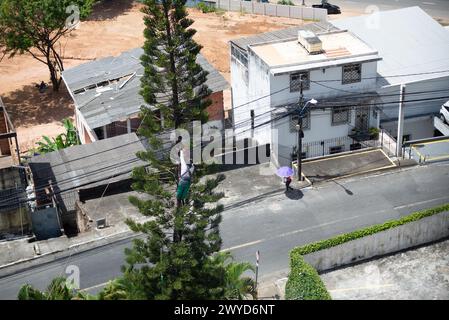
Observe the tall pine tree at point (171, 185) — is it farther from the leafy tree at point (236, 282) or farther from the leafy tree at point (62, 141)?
the leafy tree at point (62, 141)

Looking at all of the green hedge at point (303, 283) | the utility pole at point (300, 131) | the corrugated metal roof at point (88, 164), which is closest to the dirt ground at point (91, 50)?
the corrugated metal roof at point (88, 164)

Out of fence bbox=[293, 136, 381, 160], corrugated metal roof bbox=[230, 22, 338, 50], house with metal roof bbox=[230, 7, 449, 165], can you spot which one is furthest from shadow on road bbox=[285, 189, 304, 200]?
corrugated metal roof bbox=[230, 22, 338, 50]

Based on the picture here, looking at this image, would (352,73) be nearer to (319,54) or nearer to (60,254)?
(319,54)

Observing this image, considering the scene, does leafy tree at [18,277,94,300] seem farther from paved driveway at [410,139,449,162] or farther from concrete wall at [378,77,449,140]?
concrete wall at [378,77,449,140]

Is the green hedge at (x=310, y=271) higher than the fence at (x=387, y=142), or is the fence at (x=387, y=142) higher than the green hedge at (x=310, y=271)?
the green hedge at (x=310, y=271)

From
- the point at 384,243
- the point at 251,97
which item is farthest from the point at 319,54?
the point at 384,243
